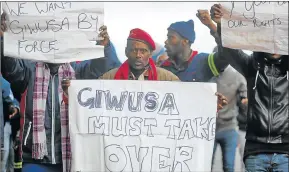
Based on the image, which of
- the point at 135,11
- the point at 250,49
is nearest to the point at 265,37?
the point at 250,49

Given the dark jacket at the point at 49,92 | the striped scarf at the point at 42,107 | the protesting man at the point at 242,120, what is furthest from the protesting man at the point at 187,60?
the striped scarf at the point at 42,107

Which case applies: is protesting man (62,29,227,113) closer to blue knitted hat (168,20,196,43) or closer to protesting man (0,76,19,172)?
blue knitted hat (168,20,196,43)

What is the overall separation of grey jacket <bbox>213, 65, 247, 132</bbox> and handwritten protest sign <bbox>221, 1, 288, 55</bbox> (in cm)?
19

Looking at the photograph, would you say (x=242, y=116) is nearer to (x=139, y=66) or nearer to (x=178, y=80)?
(x=178, y=80)

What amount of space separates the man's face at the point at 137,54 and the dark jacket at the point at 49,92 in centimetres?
14

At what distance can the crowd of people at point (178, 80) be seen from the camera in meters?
3.45

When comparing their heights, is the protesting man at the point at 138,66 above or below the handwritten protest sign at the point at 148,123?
above

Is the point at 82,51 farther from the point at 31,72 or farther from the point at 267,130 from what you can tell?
the point at 267,130

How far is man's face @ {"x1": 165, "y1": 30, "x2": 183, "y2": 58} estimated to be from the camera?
3441 millimetres

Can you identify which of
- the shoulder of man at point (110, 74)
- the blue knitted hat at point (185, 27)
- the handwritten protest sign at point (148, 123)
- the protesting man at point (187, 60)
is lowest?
the handwritten protest sign at point (148, 123)

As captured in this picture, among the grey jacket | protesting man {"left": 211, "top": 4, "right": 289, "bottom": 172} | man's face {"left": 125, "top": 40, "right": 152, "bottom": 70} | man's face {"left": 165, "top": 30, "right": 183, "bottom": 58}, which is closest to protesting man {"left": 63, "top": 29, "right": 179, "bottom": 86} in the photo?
man's face {"left": 125, "top": 40, "right": 152, "bottom": 70}

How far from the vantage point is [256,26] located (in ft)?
11.2

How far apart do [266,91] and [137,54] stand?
90cm

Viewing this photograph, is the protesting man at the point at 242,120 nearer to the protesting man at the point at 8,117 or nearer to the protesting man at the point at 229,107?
the protesting man at the point at 229,107
